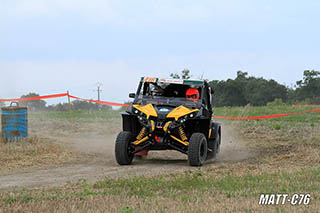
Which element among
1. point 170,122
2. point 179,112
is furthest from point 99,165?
point 179,112

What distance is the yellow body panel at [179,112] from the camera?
452 inches

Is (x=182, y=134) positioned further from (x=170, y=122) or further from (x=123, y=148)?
(x=123, y=148)

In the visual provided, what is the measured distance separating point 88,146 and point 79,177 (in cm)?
715

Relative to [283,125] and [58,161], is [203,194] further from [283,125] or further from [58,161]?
[283,125]

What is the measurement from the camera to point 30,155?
1366cm

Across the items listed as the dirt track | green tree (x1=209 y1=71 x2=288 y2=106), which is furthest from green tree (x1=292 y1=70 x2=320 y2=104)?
the dirt track

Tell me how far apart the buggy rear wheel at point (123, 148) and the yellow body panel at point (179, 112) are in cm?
121

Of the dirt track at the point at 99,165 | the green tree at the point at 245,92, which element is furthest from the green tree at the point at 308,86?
the dirt track at the point at 99,165

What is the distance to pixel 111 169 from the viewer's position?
36.7 feet

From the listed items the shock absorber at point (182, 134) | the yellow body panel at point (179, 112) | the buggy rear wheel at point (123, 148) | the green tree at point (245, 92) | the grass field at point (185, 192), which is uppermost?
the green tree at point (245, 92)

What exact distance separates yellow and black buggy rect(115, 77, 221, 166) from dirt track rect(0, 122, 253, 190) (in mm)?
460

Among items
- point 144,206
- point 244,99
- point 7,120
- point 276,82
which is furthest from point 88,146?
point 276,82

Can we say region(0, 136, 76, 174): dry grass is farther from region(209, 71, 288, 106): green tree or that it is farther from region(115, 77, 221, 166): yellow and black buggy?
region(209, 71, 288, 106): green tree

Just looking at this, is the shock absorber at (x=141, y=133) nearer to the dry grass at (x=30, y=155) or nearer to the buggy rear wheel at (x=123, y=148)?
the buggy rear wheel at (x=123, y=148)
